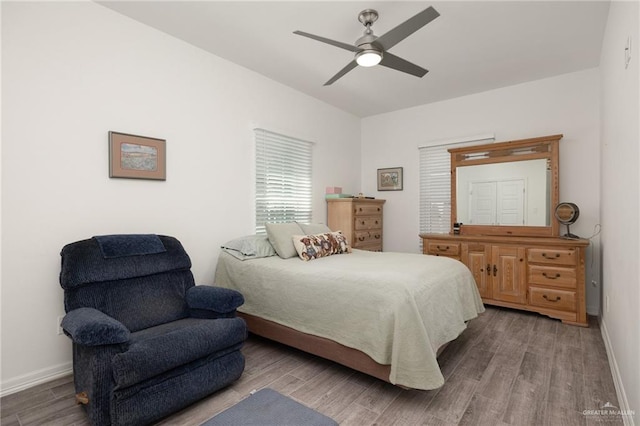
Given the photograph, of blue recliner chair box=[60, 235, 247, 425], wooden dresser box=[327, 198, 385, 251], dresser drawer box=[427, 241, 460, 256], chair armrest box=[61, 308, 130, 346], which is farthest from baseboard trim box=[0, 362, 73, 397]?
dresser drawer box=[427, 241, 460, 256]

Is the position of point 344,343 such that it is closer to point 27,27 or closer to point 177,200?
point 177,200

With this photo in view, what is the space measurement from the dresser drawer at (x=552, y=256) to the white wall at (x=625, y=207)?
2.80ft

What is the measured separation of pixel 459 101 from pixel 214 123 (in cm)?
336

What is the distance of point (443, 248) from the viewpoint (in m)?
4.12

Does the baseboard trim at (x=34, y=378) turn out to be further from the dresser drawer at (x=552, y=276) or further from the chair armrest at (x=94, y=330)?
the dresser drawer at (x=552, y=276)

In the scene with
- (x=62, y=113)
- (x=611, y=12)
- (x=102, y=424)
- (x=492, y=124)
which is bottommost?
(x=102, y=424)

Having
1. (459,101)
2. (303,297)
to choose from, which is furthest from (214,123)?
(459,101)

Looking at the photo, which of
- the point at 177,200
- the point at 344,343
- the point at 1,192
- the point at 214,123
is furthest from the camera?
the point at 214,123

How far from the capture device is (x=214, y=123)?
128 inches

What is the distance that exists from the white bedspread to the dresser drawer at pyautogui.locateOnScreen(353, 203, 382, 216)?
1.49m

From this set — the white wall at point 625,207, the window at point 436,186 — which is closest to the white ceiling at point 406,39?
the white wall at point 625,207

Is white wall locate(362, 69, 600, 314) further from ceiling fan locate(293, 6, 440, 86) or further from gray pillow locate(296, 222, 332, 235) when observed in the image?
ceiling fan locate(293, 6, 440, 86)

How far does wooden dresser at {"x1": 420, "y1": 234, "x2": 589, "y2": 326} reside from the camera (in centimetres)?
328

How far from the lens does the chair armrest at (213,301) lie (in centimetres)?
222
